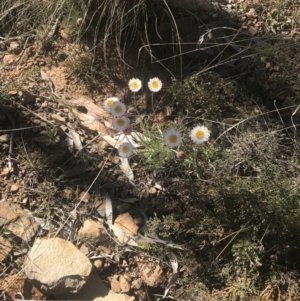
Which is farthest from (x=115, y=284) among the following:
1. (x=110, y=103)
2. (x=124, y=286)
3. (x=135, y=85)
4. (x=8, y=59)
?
(x=8, y=59)

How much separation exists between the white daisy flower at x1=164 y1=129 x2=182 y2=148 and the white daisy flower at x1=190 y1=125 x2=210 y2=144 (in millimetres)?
92

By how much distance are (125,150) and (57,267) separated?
2.08 ft

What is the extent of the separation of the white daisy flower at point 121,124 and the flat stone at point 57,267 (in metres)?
0.62

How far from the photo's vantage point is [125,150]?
2.32m

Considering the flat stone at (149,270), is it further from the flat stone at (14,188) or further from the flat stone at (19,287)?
the flat stone at (14,188)

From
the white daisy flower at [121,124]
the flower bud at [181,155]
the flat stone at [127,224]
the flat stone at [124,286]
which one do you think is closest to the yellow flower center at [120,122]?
the white daisy flower at [121,124]

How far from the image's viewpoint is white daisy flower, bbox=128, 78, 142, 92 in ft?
8.41

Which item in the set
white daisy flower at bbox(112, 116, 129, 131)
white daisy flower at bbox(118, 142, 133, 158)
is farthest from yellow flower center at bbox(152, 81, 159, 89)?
white daisy flower at bbox(118, 142, 133, 158)

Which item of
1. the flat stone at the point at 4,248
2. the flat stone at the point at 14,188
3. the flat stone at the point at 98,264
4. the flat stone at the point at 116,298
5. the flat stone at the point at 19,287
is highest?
the flat stone at the point at 14,188

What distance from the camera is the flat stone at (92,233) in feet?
7.54

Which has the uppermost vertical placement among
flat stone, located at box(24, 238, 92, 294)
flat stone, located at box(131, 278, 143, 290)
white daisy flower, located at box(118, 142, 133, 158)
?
white daisy flower, located at box(118, 142, 133, 158)

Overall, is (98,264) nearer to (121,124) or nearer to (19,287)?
(19,287)

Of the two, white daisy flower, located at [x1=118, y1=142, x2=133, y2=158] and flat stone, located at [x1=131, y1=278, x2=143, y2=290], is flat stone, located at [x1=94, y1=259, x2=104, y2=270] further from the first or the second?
white daisy flower, located at [x1=118, y1=142, x2=133, y2=158]

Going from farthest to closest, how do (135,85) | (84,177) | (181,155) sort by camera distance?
(135,85)
(84,177)
(181,155)
